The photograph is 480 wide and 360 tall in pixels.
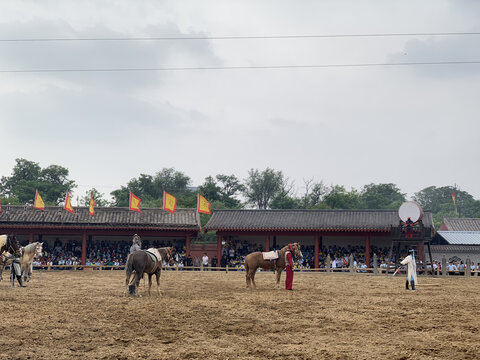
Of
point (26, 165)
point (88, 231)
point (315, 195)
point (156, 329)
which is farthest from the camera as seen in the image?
A: point (315, 195)

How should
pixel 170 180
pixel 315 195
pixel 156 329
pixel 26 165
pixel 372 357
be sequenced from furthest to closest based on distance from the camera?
pixel 170 180 < pixel 315 195 < pixel 26 165 < pixel 156 329 < pixel 372 357

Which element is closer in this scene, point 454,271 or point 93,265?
point 454,271

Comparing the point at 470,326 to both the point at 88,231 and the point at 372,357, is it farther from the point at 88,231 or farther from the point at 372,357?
the point at 88,231

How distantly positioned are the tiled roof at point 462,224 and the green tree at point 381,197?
28.9 m

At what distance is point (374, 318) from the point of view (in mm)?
12883

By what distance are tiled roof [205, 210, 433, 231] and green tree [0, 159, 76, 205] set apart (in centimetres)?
3720

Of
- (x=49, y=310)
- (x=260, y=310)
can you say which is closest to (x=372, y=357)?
(x=260, y=310)

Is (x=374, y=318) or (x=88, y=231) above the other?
(x=88, y=231)

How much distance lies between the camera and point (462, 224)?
53781 millimetres

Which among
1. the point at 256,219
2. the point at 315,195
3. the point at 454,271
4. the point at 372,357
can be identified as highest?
the point at 315,195

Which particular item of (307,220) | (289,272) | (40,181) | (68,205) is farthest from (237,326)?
(40,181)

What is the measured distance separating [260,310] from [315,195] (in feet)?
231

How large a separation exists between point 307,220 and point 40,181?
47.7 m

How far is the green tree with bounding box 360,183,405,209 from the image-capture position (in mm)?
89125
